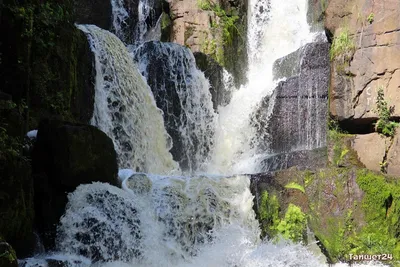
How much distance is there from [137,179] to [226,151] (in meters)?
6.17

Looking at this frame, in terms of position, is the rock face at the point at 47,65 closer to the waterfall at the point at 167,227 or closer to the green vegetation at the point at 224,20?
the waterfall at the point at 167,227

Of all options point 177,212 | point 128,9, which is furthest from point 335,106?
point 128,9

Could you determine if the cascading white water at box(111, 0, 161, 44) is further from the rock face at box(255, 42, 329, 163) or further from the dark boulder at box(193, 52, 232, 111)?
the rock face at box(255, 42, 329, 163)

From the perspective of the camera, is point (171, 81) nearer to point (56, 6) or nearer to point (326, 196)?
point (56, 6)

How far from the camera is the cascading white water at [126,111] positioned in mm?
11555

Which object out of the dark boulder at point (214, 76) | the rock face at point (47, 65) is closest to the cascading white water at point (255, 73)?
the dark boulder at point (214, 76)

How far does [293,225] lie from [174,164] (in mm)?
4865

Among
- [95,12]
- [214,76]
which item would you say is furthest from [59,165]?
[95,12]

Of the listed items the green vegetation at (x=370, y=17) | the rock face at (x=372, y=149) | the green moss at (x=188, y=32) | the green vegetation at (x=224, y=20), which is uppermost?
the green vegetation at (x=224, y=20)

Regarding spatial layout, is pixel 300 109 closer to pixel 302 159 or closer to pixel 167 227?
pixel 302 159

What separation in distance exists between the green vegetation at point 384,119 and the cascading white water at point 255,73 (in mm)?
3048

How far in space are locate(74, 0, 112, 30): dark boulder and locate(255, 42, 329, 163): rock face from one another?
22.0ft

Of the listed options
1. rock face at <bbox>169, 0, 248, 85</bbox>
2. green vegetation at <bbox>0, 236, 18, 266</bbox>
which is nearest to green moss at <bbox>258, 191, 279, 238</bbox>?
green vegetation at <bbox>0, 236, 18, 266</bbox>

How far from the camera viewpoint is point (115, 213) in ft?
25.9
